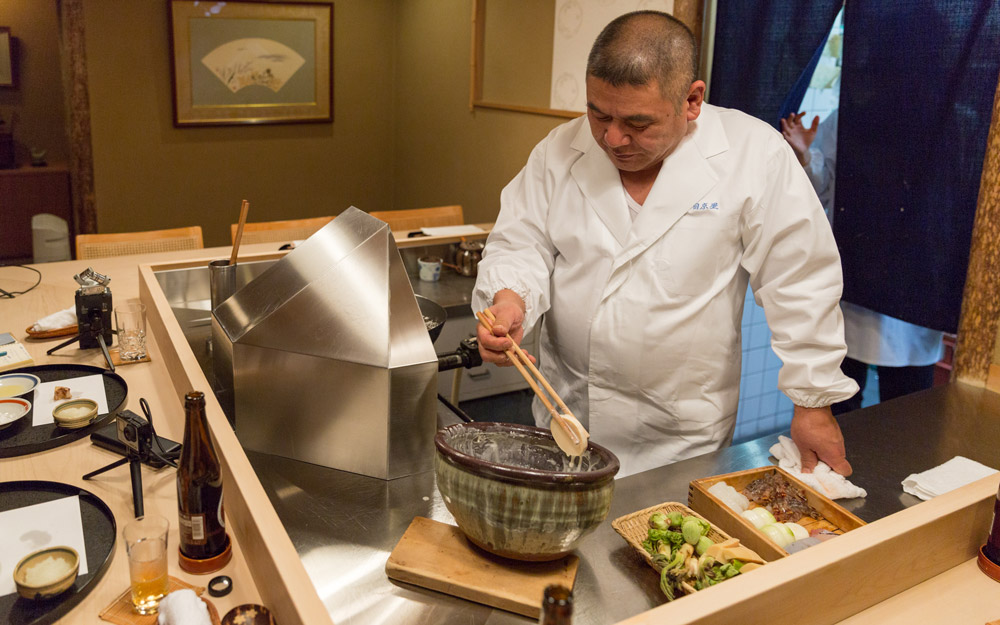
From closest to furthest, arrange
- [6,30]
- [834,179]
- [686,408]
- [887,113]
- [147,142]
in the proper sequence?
1. [686,408]
2. [887,113]
3. [834,179]
4. [147,142]
5. [6,30]

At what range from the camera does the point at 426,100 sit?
18.3ft

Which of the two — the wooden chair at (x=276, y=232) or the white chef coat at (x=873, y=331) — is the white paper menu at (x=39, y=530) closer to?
the wooden chair at (x=276, y=232)

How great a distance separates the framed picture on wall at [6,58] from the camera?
19.7 feet

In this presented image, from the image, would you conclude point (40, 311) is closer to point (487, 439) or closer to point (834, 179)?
→ point (487, 439)

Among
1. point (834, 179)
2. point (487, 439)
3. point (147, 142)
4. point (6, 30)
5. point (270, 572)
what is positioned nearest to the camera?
point (270, 572)

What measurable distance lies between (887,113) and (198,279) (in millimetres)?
2296

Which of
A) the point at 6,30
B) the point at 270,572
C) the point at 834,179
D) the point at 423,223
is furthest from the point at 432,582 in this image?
the point at 6,30

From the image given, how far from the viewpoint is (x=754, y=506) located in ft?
4.22

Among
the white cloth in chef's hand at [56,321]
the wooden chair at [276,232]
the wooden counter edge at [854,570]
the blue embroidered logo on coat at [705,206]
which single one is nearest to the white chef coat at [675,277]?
the blue embroidered logo on coat at [705,206]

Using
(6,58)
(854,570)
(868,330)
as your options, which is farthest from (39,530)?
(6,58)

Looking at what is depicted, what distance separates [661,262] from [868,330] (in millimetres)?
1304

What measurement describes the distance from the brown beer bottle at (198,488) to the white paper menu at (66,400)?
0.67m

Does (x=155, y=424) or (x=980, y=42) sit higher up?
(x=980, y=42)

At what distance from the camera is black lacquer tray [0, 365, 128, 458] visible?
1.49 metres
